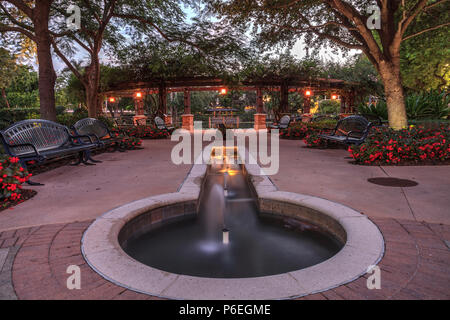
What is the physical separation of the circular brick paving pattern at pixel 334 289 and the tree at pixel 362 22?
671 centimetres

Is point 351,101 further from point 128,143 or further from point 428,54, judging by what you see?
point 128,143

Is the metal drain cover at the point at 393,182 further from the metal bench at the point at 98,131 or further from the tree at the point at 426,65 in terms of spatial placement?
the tree at the point at 426,65

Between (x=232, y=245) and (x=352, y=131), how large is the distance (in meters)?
6.22

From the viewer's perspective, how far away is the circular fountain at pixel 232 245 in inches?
77.8

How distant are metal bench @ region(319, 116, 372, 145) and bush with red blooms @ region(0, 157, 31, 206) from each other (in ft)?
24.7

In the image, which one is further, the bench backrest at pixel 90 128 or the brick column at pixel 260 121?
the brick column at pixel 260 121

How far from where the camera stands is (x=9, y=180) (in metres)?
3.89

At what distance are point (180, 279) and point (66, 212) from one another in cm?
228

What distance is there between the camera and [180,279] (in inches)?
80.0

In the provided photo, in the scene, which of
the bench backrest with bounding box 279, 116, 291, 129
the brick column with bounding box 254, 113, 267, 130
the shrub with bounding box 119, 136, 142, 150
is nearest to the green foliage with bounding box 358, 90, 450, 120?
the bench backrest with bounding box 279, 116, 291, 129

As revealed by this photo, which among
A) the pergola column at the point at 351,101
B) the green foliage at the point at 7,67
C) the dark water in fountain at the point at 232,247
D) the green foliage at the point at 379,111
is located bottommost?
the dark water in fountain at the point at 232,247

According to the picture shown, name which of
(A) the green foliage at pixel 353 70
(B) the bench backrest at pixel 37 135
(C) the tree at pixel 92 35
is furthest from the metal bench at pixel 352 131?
(A) the green foliage at pixel 353 70
